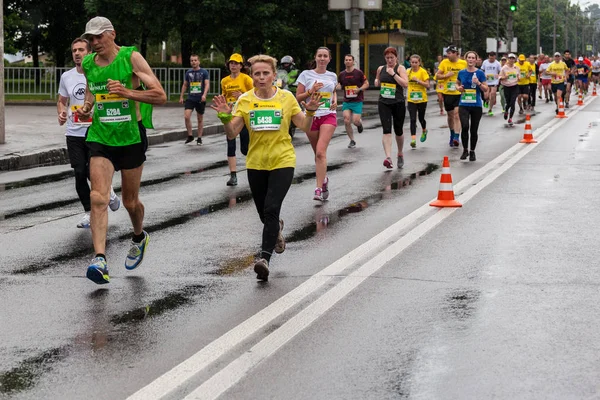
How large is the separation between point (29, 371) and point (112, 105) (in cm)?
295

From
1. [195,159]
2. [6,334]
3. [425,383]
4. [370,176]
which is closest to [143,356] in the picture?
[6,334]

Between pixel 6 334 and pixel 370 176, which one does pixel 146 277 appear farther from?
pixel 370 176

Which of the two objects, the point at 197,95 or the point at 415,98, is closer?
the point at 415,98

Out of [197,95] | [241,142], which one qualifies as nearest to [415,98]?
[197,95]

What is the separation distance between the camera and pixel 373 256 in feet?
30.6

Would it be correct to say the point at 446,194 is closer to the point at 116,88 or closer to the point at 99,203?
the point at 99,203

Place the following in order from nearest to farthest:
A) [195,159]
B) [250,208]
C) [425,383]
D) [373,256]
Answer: [425,383]
[373,256]
[250,208]
[195,159]

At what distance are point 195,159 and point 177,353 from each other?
1355cm

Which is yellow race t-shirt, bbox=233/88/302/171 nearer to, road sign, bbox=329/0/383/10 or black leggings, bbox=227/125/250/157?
black leggings, bbox=227/125/250/157

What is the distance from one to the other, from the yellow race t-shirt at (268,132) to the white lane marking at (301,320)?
1.02 m

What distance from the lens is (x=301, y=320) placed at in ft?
22.9

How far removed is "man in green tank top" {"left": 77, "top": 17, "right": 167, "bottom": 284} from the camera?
8258 millimetres

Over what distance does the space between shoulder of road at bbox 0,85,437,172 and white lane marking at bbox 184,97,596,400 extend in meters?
9.18

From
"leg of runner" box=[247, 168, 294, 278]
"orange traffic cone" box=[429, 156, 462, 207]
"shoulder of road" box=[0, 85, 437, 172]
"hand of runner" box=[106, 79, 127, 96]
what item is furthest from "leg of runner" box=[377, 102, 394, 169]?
"hand of runner" box=[106, 79, 127, 96]
